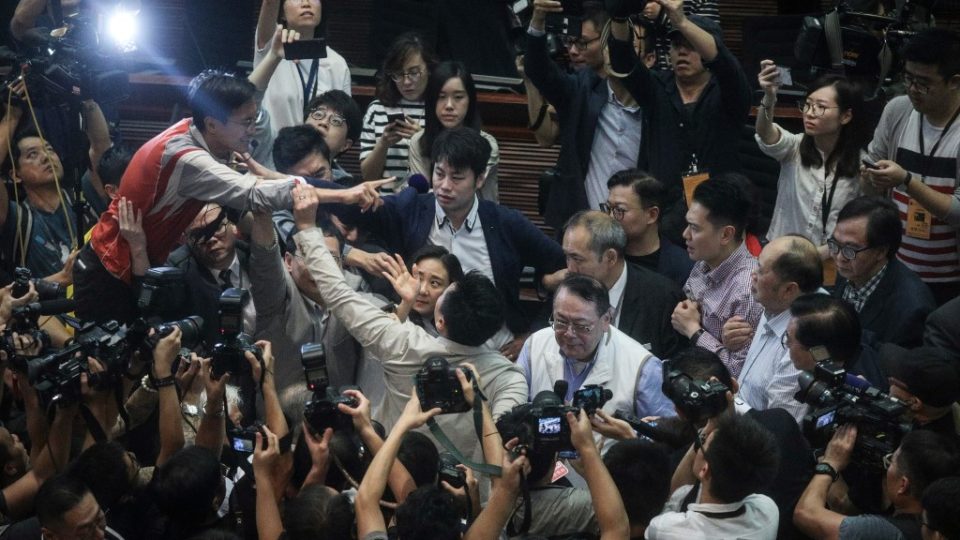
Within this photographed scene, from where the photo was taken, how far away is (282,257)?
5.57m

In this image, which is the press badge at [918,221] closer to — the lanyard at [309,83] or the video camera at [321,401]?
the video camera at [321,401]

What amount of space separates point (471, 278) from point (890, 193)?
1.94 meters

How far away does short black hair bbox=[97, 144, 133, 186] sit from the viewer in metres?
6.08

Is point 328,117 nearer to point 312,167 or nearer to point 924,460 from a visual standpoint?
point 312,167

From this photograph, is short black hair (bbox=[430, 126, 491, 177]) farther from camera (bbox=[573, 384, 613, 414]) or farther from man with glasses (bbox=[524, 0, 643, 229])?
camera (bbox=[573, 384, 613, 414])

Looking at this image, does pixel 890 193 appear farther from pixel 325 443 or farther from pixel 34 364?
pixel 34 364

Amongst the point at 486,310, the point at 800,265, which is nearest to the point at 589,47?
the point at 800,265

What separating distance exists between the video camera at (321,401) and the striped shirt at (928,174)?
228 cm

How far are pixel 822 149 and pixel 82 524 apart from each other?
314 cm

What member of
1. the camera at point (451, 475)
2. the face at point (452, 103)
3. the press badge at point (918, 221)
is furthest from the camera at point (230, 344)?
the press badge at point (918, 221)

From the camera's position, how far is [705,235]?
17.4 feet

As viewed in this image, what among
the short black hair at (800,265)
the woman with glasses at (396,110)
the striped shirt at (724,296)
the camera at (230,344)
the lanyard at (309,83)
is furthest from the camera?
the lanyard at (309,83)

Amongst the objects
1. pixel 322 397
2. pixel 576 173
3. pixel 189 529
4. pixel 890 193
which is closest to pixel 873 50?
pixel 890 193

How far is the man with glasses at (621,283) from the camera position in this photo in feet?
17.1
